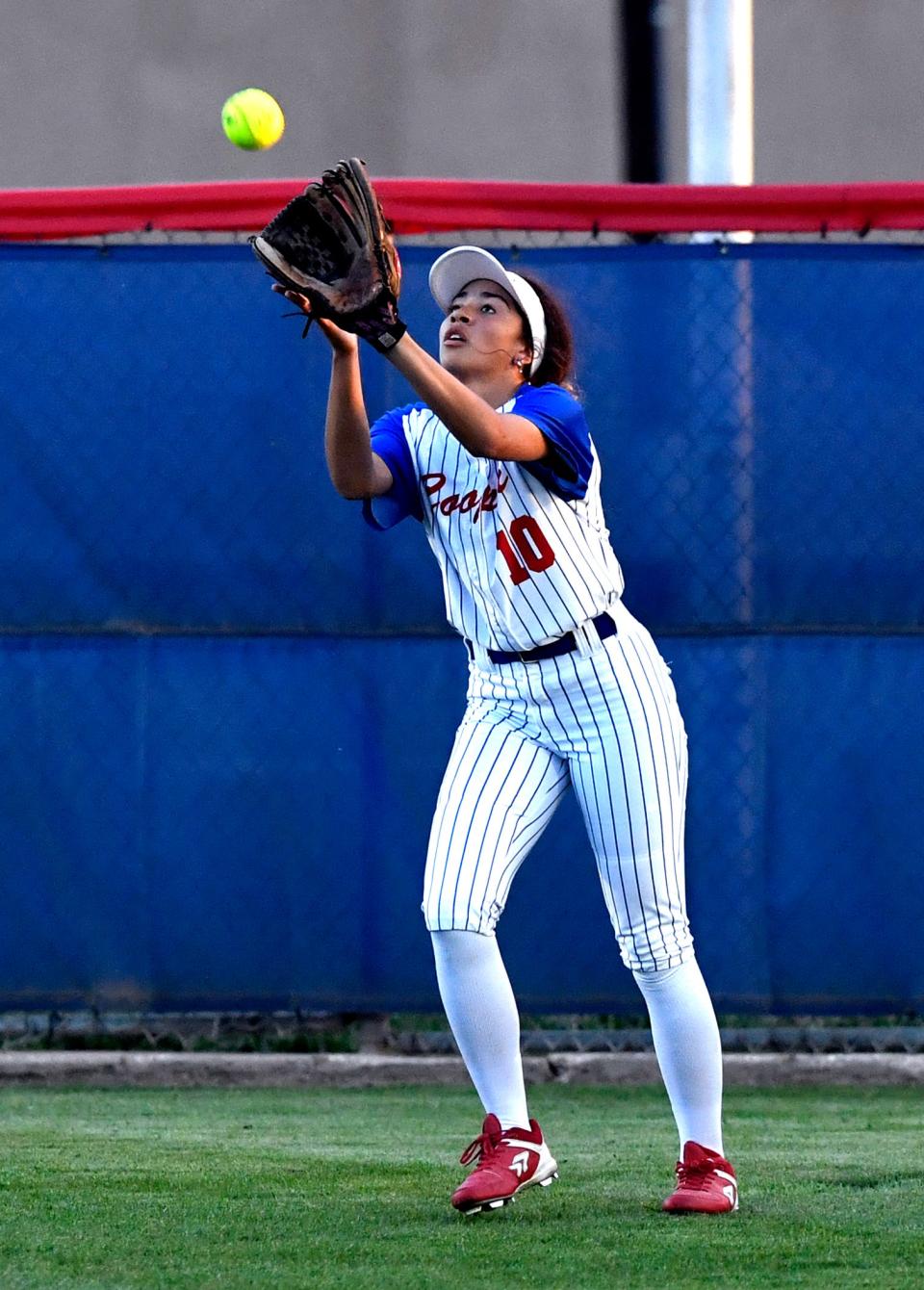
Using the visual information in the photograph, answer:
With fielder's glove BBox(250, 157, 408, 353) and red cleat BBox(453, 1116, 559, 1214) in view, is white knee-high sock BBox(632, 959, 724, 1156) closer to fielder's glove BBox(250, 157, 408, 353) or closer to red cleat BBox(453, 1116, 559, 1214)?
red cleat BBox(453, 1116, 559, 1214)

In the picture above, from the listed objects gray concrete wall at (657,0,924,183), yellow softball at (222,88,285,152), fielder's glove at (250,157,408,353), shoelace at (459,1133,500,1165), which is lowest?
shoelace at (459,1133,500,1165)

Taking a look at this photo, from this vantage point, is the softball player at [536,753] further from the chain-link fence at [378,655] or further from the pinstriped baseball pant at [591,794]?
the chain-link fence at [378,655]

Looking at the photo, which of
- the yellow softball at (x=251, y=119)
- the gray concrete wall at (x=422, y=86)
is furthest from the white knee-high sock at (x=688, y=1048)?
the gray concrete wall at (x=422, y=86)

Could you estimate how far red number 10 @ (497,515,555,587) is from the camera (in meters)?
3.23

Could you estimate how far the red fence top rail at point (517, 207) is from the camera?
16.2ft

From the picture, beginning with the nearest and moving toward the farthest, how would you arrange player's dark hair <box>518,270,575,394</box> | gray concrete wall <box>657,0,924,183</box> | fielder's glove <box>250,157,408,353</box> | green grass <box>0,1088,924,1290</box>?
green grass <box>0,1088,924,1290</box> → fielder's glove <box>250,157,408,353</box> → player's dark hair <box>518,270,575,394</box> → gray concrete wall <box>657,0,924,183</box>

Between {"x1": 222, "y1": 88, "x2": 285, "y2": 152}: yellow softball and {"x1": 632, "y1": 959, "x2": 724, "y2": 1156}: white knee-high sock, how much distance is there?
2.90m

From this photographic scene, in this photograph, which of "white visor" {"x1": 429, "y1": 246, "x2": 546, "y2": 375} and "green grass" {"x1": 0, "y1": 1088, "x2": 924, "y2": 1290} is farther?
"white visor" {"x1": 429, "y1": 246, "x2": 546, "y2": 375}

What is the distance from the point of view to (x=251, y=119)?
16.9 ft

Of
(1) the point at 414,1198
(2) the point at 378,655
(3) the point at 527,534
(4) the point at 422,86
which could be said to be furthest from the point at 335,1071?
(4) the point at 422,86

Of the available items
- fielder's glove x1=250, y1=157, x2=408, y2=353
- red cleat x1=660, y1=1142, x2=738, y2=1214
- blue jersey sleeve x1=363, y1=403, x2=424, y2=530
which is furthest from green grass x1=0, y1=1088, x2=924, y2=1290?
fielder's glove x1=250, y1=157, x2=408, y2=353

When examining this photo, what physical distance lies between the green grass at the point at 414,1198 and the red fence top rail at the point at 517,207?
2248 mm

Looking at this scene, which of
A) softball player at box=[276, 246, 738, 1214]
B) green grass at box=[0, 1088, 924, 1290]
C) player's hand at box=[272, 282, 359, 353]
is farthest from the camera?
softball player at box=[276, 246, 738, 1214]

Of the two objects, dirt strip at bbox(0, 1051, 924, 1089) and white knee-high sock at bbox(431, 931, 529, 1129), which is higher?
white knee-high sock at bbox(431, 931, 529, 1129)
